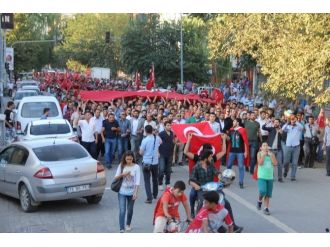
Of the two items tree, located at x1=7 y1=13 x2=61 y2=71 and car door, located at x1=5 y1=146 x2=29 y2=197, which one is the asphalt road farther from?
tree, located at x1=7 y1=13 x2=61 y2=71

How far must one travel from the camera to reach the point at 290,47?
58.9 ft

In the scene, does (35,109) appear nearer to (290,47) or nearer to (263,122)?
(263,122)

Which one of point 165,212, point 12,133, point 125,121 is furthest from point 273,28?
point 165,212

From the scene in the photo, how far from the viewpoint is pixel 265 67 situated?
1886 cm

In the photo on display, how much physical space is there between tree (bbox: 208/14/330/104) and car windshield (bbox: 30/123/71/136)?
19.7 ft

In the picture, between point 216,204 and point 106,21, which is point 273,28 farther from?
point 106,21

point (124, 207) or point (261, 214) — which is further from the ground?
point (124, 207)

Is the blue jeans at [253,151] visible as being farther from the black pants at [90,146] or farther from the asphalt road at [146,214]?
the black pants at [90,146]

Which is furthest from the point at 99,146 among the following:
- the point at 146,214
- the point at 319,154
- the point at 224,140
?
the point at 146,214

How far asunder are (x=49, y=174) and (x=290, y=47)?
897 centimetres

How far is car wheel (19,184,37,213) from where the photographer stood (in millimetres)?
11891

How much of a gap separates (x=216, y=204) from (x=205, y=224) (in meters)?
0.32

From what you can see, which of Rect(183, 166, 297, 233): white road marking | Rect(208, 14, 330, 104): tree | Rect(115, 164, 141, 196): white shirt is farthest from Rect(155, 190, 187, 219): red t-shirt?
Rect(208, 14, 330, 104): tree

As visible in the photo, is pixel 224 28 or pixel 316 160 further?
pixel 224 28
